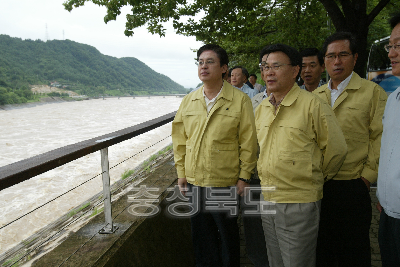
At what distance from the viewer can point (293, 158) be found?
1691 millimetres

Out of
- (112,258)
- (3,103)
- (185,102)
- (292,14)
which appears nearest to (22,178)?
(112,258)

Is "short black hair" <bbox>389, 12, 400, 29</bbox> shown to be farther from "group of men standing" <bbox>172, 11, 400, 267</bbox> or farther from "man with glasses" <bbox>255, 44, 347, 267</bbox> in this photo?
"man with glasses" <bbox>255, 44, 347, 267</bbox>

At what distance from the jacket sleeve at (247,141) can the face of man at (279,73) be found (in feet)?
1.11

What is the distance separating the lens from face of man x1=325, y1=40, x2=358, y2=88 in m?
2.12

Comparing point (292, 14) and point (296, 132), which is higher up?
point (292, 14)

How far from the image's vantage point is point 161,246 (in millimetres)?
2340

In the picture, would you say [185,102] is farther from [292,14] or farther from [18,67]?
[18,67]

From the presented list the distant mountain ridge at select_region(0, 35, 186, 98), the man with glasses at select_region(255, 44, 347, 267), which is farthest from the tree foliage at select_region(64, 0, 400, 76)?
the distant mountain ridge at select_region(0, 35, 186, 98)

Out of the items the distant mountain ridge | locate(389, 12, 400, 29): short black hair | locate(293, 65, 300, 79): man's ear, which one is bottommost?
locate(293, 65, 300, 79): man's ear

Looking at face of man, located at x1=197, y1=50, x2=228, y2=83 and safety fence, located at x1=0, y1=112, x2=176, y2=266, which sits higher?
face of man, located at x1=197, y1=50, x2=228, y2=83

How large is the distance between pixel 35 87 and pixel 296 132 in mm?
81876

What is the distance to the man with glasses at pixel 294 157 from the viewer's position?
1.69 metres

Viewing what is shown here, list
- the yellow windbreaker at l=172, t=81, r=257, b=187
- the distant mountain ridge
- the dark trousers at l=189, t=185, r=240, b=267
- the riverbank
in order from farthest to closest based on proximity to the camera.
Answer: the distant mountain ridge → the riverbank → the dark trousers at l=189, t=185, r=240, b=267 → the yellow windbreaker at l=172, t=81, r=257, b=187

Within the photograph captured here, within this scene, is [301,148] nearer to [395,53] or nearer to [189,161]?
[395,53]
